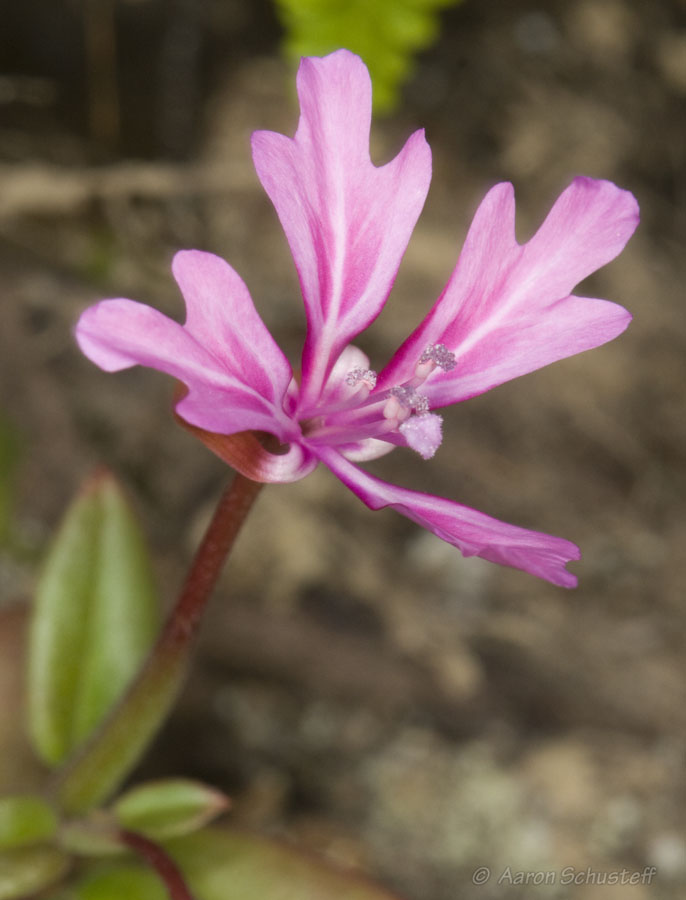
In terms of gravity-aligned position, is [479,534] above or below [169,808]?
above

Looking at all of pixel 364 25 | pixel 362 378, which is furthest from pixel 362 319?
pixel 364 25

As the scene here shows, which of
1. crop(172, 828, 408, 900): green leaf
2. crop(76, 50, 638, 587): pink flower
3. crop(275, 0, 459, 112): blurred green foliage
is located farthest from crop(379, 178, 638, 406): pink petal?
crop(275, 0, 459, 112): blurred green foliage

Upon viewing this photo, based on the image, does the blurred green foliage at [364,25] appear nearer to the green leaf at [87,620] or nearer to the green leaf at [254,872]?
the green leaf at [87,620]

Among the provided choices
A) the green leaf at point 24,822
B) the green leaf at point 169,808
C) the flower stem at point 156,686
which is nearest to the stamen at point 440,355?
the flower stem at point 156,686

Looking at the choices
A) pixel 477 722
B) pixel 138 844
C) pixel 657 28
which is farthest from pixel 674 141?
pixel 138 844

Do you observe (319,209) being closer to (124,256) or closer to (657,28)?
(124,256)

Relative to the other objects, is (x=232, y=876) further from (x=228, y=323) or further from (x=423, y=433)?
(x=228, y=323)

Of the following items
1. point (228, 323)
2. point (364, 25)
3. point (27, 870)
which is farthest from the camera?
point (364, 25)
